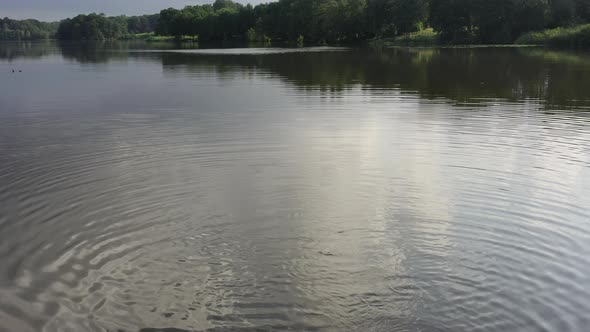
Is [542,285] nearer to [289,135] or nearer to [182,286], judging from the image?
[182,286]

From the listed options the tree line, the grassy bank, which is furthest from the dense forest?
the grassy bank

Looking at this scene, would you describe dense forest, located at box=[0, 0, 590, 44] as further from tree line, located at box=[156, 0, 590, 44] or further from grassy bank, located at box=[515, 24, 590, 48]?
grassy bank, located at box=[515, 24, 590, 48]

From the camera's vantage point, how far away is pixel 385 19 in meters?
113

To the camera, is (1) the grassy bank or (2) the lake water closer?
(2) the lake water

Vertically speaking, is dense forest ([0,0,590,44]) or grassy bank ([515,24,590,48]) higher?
dense forest ([0,0,590,44])

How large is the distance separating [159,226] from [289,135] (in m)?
7.77

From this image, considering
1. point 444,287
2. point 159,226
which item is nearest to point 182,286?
point 159,226

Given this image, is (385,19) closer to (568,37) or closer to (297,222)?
(568,37)

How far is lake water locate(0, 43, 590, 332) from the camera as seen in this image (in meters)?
6.32

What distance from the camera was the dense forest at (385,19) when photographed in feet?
289

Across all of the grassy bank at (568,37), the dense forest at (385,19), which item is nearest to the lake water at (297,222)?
the grassy bank at (568,37)

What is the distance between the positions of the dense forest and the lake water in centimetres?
7740

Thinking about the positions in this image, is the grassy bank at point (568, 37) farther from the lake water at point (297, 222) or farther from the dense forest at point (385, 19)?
the lake water at point (297, 222)

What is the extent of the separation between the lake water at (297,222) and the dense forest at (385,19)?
7740 cm
